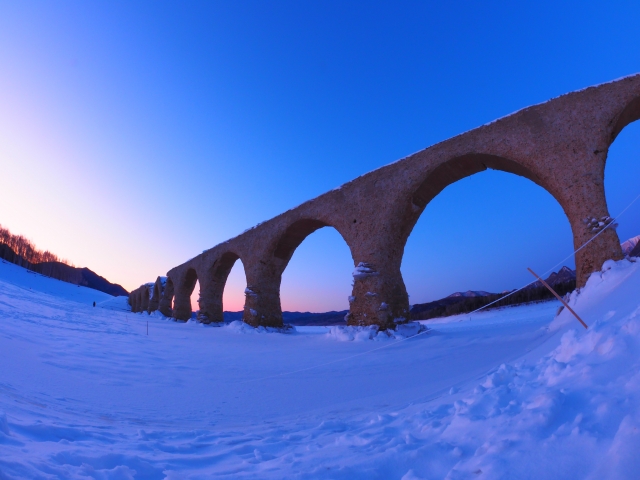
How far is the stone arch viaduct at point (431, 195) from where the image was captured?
19.2 ft

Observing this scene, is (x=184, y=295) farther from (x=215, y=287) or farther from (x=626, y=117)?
(x=626, y=117)

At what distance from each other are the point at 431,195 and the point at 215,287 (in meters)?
11.0

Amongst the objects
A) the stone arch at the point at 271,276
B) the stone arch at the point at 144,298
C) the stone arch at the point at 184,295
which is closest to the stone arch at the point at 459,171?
the stone arch at the point at 271,276

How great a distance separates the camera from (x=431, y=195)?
8414 mm

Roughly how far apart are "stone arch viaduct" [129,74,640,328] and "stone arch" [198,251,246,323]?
193 centimetres

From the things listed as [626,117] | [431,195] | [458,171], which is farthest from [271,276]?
[626,117]

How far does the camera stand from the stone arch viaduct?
5.87 meters

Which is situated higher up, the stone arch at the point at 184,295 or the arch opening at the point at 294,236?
the arch opening at the point at 294,236

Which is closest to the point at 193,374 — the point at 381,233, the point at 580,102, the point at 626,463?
the point at 626,463

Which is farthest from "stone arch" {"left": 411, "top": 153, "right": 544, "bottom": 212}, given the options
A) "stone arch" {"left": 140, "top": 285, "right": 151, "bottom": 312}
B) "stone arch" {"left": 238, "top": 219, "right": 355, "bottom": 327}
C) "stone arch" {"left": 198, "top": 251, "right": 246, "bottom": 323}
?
"stone arch" {"left": 140, "top": 285, "right": 151, "bottom": 312}

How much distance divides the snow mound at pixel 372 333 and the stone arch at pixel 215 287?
7798 millimetres

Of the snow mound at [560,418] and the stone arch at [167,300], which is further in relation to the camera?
the stone arch at [167,300]

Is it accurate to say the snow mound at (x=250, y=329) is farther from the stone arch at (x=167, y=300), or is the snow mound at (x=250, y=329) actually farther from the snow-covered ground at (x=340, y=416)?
the stone arch at (x=167, y=300)

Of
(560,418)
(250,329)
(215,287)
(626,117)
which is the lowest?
(250,329)
